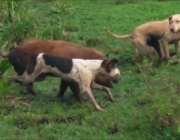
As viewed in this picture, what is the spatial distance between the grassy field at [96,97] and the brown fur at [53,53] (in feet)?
0.67

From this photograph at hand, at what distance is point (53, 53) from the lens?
30.0 feet

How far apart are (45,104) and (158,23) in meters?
2.89

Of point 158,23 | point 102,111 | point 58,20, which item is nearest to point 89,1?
point 58,20

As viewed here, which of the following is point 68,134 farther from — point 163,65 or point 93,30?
point 93,30

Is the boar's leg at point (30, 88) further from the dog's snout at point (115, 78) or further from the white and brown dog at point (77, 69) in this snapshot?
the dog's snout at point (115, 78)

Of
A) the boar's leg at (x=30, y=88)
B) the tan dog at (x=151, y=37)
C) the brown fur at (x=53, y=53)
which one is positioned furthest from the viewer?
the tan dog at (x=151, y=37)

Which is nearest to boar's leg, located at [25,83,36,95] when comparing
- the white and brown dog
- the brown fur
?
the brown fur

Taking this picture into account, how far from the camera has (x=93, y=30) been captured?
13172mm

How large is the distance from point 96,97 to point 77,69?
2.57ft

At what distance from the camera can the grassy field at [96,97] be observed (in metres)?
7.46

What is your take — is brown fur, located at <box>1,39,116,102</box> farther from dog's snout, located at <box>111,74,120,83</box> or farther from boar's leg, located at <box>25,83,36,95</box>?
dog's snout, located at <box>111,74,120,83</box>

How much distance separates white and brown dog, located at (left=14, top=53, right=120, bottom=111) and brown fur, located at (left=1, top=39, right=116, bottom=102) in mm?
200

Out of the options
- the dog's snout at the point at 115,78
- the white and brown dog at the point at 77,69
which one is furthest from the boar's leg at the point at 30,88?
the dog's snout at the point at 115,78

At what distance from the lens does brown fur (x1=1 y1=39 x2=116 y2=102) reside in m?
9.01
